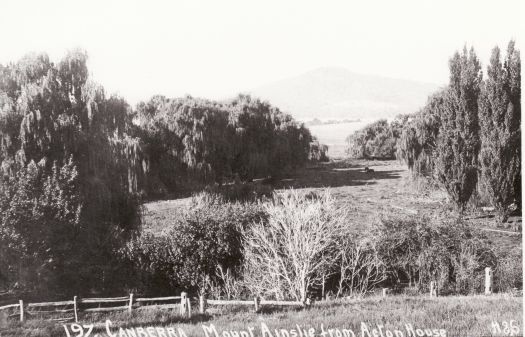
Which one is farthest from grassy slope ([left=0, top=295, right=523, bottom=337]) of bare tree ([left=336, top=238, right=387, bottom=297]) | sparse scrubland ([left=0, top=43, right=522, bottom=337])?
bare tree ([left=336, top=238, right=387, bottom=297])

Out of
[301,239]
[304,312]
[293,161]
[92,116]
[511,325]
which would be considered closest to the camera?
[511,325]

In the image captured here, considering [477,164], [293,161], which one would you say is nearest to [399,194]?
[477,164]

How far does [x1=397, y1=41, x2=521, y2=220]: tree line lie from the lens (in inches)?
849

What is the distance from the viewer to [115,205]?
2172 centimetres

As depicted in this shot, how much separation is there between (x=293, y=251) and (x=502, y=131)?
11.1 meters

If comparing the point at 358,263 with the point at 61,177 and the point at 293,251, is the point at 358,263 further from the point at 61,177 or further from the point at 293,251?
the point at 61,177

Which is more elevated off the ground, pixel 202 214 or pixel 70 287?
pixel 202 214

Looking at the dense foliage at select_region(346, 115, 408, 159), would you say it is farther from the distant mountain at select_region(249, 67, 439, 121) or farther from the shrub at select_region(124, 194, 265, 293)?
the shrub at select_region(124, 194, 265, 293)

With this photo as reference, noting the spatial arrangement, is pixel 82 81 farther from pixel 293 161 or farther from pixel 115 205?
pixel 293 161

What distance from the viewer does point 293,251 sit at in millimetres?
18719

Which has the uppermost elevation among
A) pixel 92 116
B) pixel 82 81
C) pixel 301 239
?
pixel 82 81

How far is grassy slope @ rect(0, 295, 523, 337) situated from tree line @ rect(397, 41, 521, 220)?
10.1 metres

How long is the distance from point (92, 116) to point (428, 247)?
16692 mm

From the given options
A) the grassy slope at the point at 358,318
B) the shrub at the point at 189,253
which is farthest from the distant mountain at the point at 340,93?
the grassy slope at the point at 358,318
